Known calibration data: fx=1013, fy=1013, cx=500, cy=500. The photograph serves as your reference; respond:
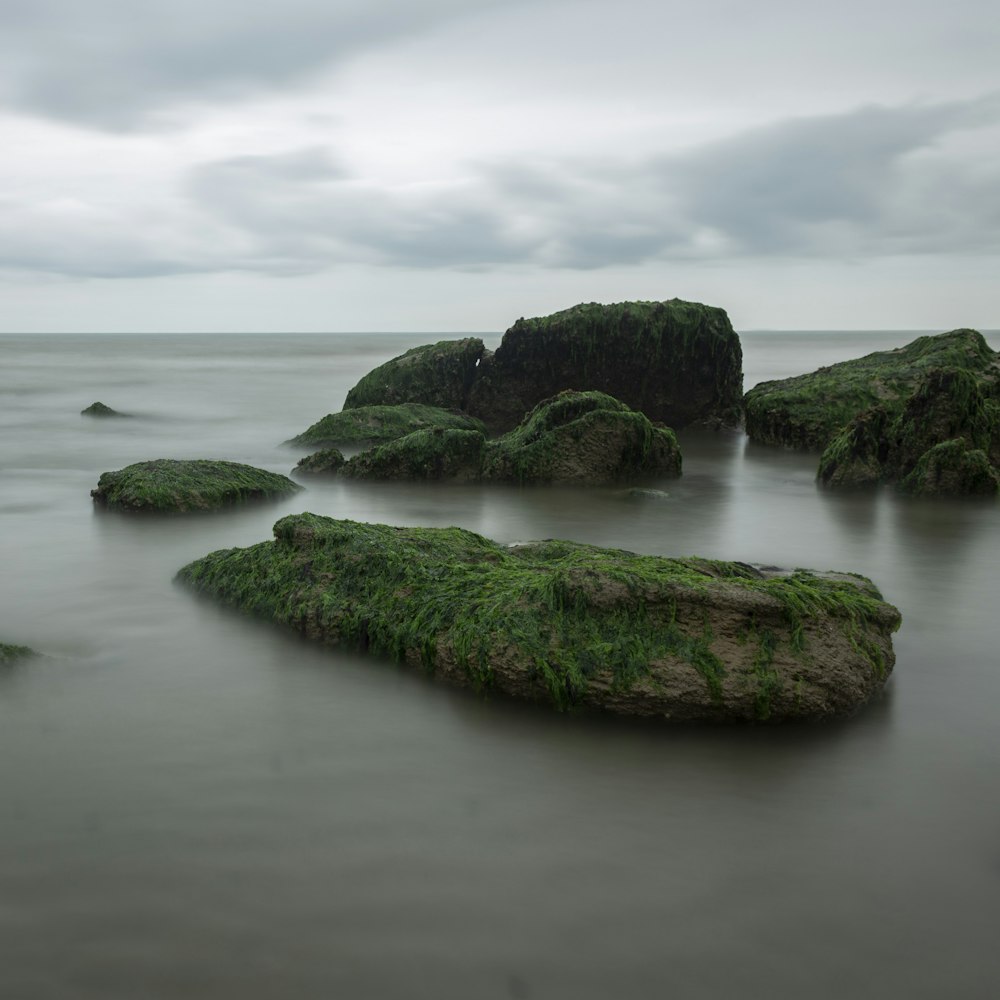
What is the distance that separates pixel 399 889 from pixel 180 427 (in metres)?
18.4

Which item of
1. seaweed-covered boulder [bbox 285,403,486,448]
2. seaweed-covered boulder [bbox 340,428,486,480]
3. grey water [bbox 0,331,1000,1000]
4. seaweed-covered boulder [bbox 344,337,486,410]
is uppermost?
seaweed-covered boulder [bbox 344,337,486,410]

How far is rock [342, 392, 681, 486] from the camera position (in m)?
11.9

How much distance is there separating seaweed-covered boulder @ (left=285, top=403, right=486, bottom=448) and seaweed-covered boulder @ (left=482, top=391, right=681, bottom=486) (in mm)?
2685

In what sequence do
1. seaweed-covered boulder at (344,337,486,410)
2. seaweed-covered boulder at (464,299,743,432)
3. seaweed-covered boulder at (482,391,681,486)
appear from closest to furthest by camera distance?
1. seaweed-covered boulder at (482,391,681,486)
2. seaweed-covered boulder at (464,299,743,432)
3. seaweed-covered boulder at (344,337,486,410)

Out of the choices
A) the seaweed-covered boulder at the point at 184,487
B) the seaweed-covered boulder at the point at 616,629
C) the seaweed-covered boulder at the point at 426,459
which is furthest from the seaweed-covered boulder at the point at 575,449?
the seaweed-covered boulder at the point at 616,629

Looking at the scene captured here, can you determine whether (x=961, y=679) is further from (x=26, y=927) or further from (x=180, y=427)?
(x=180, y=427)

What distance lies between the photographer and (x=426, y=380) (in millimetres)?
17844

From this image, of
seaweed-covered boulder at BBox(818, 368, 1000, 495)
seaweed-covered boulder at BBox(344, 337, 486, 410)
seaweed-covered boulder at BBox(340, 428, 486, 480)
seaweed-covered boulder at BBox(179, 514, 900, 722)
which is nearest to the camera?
seaweed-covered boulder at BBox(179, 514, 900, 722)

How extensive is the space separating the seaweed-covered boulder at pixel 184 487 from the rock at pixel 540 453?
5.99 feet

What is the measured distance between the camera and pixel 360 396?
1822 centimetres

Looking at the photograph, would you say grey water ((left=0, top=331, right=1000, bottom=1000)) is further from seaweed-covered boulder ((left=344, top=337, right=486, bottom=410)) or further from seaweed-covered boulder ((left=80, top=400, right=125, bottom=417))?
seaweed-covered boulder ((left=80, top=400, right=125, bottom=417))

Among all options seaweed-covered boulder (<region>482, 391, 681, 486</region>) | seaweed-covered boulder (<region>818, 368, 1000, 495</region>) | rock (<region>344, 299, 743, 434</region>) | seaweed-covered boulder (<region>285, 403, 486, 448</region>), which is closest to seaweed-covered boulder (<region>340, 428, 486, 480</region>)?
seaweed-covered boulder (<region>482, 391, 681, 486</region>)

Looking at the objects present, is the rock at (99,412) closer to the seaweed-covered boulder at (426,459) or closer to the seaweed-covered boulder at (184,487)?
the seaweed-covered boulder at (426,459)

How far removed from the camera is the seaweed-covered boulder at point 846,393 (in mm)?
15141
